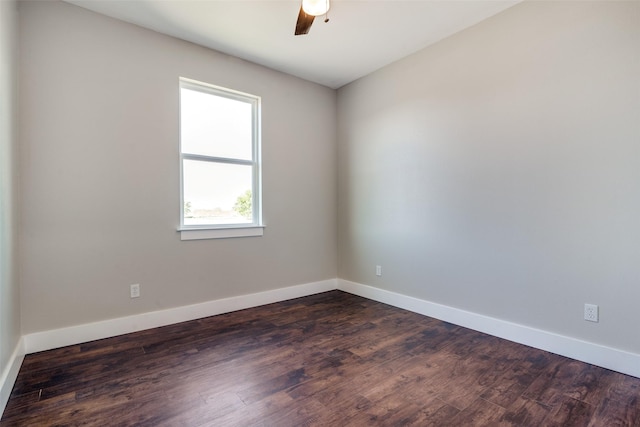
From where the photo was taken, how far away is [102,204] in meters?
2.62

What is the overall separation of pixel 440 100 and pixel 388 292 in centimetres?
212

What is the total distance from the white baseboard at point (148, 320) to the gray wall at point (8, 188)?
240 millimetres

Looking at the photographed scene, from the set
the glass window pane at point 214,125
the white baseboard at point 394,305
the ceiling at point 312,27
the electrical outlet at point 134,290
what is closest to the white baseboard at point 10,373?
the white baseboard at point 394,305

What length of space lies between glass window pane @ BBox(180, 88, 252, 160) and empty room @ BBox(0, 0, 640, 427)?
0.02m

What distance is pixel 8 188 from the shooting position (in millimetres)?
1968

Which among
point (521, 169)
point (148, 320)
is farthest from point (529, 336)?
point (148, 320)

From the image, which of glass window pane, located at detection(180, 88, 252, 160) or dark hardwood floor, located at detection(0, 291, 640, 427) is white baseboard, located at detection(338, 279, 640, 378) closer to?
dark hardwood floor, located at detection(0, 291, 640, 427)

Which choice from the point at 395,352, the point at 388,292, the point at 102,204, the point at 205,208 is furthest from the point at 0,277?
the point at 388,292

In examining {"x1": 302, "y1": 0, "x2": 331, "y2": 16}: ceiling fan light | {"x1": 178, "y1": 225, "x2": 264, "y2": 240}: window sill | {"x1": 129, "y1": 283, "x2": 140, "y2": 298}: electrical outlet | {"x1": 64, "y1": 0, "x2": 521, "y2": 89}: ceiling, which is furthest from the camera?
{"x1": 178, "y1": 225, "x2": 264, "y2": 240}: window sill

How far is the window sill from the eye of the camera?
3.05 meters

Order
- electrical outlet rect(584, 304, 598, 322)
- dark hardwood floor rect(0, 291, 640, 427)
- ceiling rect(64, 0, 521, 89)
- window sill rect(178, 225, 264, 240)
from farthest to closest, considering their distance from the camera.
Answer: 1. window sill rect(178, 225, 264, 240)
2. ceiling rect(64, 0, 521, 89)
3. electrical outlet rect(584, 304, 598, 322)
4. dark hardwood floor rect(0, 291, 640, 427)

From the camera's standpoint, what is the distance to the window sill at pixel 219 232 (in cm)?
305

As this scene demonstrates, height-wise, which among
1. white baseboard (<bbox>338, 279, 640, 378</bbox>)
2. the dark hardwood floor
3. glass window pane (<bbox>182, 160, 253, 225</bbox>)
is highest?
glass window pane (<bbox>182, 160, 253, 225</bbox>)

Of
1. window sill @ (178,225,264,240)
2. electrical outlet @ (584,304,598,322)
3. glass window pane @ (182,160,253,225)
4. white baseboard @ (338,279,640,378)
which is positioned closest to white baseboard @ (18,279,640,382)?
white baseboard @ (338,279,640,378)
